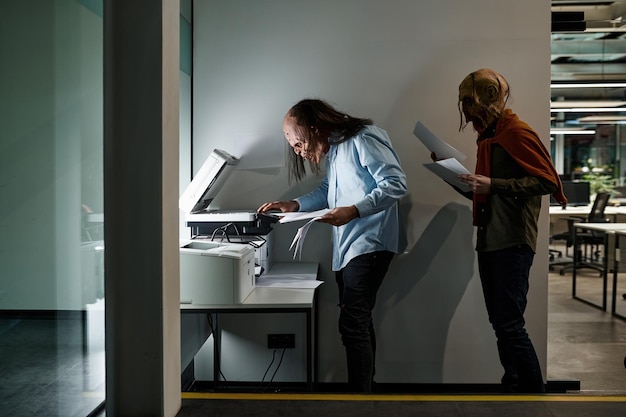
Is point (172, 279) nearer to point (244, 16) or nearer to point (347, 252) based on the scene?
point (347, 252)

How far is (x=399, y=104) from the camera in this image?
3209mm

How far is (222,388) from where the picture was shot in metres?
3.29

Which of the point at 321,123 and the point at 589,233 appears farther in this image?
the point at 589,233

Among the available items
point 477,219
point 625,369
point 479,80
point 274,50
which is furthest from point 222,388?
point 625,369

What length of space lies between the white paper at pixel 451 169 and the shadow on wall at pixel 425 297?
59cm

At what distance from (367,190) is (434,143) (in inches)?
17.1

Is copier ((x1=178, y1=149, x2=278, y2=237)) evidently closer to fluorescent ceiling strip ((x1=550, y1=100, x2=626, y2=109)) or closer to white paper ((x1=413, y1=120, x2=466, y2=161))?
white paper ((x1=413, y1=120, x2=466, y2=161))

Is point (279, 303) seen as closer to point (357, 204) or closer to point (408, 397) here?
point (357, 204)

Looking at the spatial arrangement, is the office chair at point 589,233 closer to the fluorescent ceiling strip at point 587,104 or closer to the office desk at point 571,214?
the office desk at point 571,214

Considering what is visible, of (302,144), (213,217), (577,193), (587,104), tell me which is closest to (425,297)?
(302,144)

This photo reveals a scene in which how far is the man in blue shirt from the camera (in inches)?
97.3

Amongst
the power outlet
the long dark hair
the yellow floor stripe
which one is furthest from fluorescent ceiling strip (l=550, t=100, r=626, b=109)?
the yellow floor stripe

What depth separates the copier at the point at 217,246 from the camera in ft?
7.64

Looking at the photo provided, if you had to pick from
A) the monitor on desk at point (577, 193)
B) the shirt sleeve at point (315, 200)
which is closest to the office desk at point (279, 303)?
the shirt sleeve at point (315, 200)
